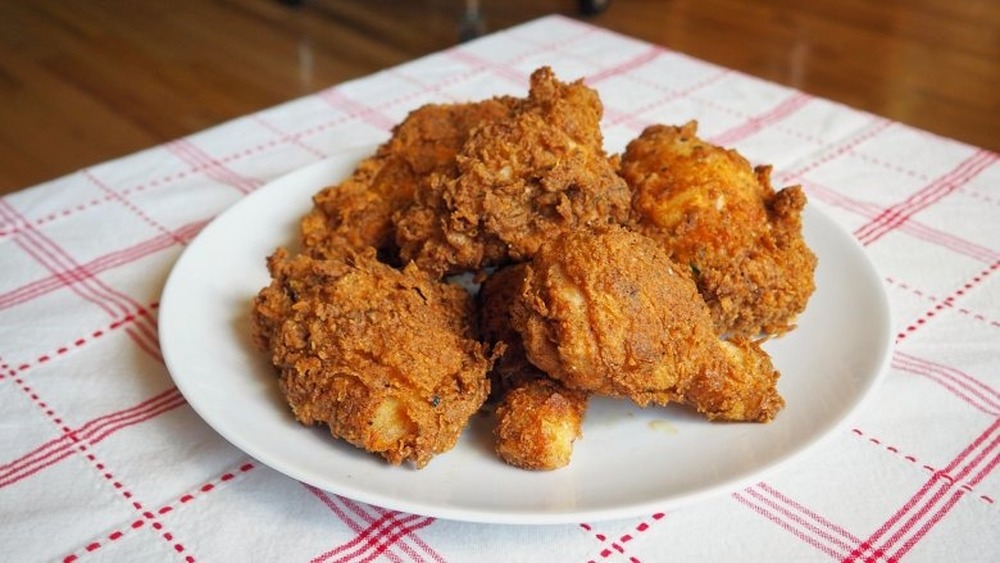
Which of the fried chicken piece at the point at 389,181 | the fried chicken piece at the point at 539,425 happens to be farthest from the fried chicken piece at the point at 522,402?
the fried chicken piece at the point at 389,181

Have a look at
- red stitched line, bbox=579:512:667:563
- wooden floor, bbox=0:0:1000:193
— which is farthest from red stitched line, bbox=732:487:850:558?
wooden floor, bbox=0:0:1000:193

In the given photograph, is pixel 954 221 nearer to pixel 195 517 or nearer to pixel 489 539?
pixel 489 539

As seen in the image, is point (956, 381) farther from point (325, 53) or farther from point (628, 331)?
point (325, 53)

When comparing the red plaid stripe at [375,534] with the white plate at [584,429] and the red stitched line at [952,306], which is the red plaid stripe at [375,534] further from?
the red stitched line at [952,306]

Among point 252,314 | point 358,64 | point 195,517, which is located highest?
point 252,314

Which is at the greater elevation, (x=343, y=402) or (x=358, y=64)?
(x=343, y=402)

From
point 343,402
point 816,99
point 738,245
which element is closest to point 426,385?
point 343,402
